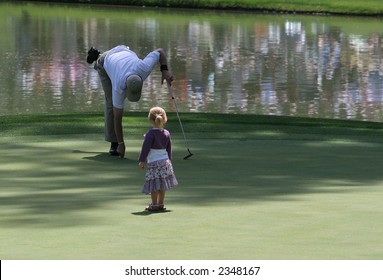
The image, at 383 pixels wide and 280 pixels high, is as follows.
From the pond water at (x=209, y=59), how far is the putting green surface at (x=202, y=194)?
9.68m

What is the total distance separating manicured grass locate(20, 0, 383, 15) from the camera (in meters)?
60.6

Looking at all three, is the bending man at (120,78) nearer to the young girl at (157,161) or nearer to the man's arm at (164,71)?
the man's arm at (164,71)

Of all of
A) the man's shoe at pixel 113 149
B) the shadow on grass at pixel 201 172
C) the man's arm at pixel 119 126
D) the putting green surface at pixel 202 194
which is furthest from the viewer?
the man's shoe at pixel 113 149

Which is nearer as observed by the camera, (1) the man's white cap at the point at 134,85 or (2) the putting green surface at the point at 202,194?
(2) the putting green surface at the point at 202,194

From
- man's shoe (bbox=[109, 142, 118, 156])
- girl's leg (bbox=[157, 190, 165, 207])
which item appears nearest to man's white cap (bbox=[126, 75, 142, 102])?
man's shoe (bbox=[109, 142, 118, 156])

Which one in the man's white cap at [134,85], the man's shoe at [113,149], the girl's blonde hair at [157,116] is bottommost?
the man's shoe at [113,149]

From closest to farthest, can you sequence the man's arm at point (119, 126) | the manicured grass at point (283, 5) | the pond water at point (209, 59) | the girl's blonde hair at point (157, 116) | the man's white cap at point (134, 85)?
1. the girl's blonde hair at point (157, 116)
2. the man's white cap at point (134, 85)
3. the man's arm at point (119, 126)
4. the pond water at point (209, 59)
5. the manicured grass at point (283, 5)

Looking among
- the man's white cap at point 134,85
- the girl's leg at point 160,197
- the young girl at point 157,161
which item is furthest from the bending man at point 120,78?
the girl's leg at point 160,197

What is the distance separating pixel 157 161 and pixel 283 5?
5264 cm

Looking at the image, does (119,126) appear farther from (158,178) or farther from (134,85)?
(158,178)

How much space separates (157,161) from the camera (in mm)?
10430

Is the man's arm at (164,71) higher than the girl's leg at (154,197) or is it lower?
higher

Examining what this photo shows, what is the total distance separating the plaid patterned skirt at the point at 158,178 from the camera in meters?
10.4

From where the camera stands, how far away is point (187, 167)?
43.3 feet
